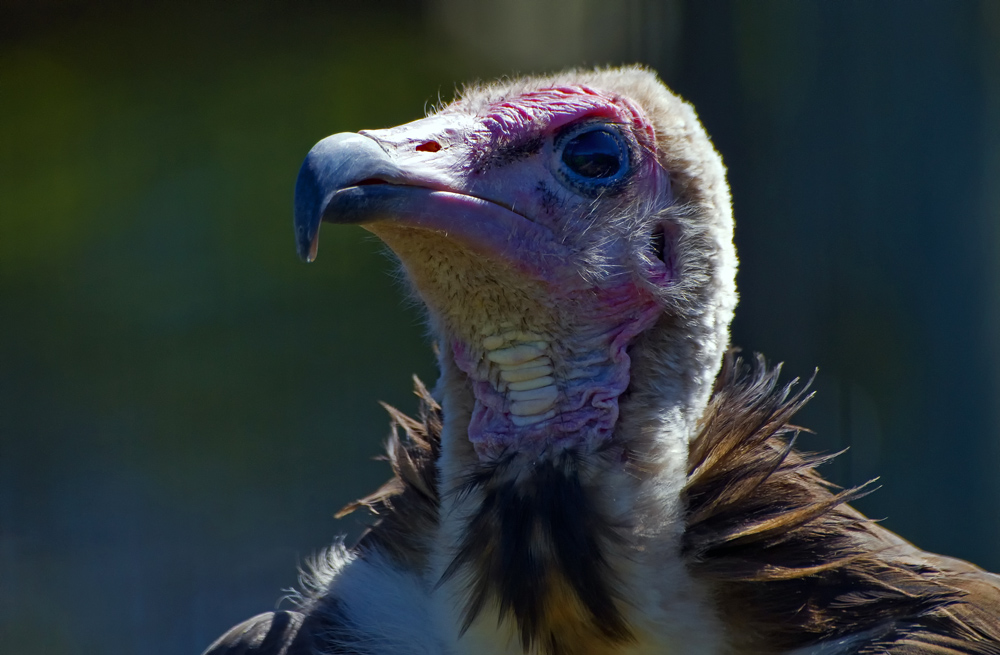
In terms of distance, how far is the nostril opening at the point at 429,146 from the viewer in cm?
185

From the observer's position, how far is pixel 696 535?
186 centimetres

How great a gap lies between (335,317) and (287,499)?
39.9 inches

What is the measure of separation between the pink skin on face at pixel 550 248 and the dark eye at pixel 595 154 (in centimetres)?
2

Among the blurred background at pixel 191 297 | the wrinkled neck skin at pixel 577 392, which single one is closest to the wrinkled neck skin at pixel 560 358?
the wrinkled neck skin at pixel 577 392

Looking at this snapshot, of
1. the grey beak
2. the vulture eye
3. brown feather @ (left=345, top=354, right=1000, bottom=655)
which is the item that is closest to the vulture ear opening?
the vulture eye

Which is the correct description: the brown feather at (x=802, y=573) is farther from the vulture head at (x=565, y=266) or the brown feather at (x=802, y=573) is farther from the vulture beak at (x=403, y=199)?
the vulture beak at (x=403, y=199)

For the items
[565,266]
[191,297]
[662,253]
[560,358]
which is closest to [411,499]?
[560,358]

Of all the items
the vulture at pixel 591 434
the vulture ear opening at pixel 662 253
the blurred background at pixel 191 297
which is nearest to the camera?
the vulture at pixel 591 434

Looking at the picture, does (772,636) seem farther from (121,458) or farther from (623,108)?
(121,458)

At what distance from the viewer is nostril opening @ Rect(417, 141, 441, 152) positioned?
6.06 ft

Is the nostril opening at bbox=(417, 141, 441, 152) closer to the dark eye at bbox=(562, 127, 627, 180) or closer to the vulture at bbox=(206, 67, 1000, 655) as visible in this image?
the vulture at bbox=(206, 67, 1000, 655)

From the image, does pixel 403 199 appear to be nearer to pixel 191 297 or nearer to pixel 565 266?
pixel 565 266

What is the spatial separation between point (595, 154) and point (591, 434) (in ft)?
1.70

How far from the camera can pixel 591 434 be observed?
75.0 inches
